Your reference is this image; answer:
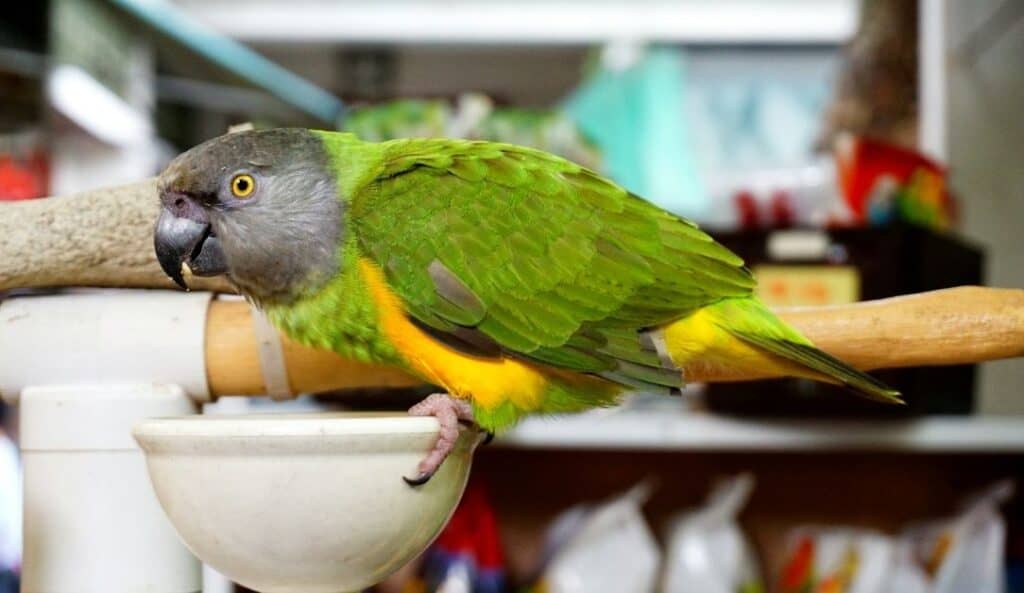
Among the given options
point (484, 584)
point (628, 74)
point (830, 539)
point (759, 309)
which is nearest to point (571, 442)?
point (484, 584)

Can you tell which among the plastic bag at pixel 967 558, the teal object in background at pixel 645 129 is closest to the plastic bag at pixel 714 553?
the plastic bag at pixel 967 558

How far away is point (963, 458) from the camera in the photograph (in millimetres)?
1261

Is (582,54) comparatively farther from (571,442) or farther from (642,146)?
(571,442)

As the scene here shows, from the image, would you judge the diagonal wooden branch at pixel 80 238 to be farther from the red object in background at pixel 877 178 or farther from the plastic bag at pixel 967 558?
the plastic bag at pixel 967 558

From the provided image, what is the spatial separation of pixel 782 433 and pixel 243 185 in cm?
68

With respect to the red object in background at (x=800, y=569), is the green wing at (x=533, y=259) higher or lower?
higher

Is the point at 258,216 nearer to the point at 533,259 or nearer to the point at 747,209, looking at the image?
the point at 533,259

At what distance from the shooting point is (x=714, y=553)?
1122 millimetres

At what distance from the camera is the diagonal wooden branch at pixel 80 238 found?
2.10ft

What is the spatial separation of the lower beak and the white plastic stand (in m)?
0.05

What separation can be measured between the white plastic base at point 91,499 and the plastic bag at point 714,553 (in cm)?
63

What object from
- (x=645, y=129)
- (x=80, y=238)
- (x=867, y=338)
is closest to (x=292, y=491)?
(x=80, y=238)

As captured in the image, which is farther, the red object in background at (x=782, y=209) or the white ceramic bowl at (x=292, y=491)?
the red object in background at (x=782, y=209)

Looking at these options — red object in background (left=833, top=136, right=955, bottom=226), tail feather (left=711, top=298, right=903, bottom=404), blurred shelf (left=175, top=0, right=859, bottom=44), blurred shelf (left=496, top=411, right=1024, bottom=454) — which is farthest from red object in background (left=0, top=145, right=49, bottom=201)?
tail feather (left=711, top=298, right=903, bottom=404)
